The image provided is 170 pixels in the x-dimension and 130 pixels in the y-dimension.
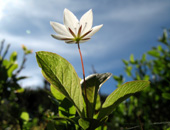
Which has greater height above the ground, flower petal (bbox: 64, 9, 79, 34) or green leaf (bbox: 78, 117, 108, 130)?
flower petal (bbox: 64, 9, 79, 34)

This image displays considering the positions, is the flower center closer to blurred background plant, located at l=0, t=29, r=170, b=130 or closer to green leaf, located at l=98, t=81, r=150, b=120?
green leaf, located at l=98, t=81, r=150, b=120

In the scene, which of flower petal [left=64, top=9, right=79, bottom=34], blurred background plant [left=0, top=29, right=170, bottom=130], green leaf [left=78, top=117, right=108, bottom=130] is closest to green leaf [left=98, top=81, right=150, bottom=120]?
green leaf [left=78, top=117, right=108, bottom=130]

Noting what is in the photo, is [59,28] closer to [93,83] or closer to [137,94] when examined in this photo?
[93,83]

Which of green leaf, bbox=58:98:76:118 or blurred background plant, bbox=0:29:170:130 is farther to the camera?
blurred background plant, bbox=0:29:170:130

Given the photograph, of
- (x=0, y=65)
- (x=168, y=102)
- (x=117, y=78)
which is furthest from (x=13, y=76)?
(x=168, y=102)

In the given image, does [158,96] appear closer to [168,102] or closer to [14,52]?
[168,102]

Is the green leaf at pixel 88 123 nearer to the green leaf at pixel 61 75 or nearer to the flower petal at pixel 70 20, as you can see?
the green leaf at pixel 61 75
